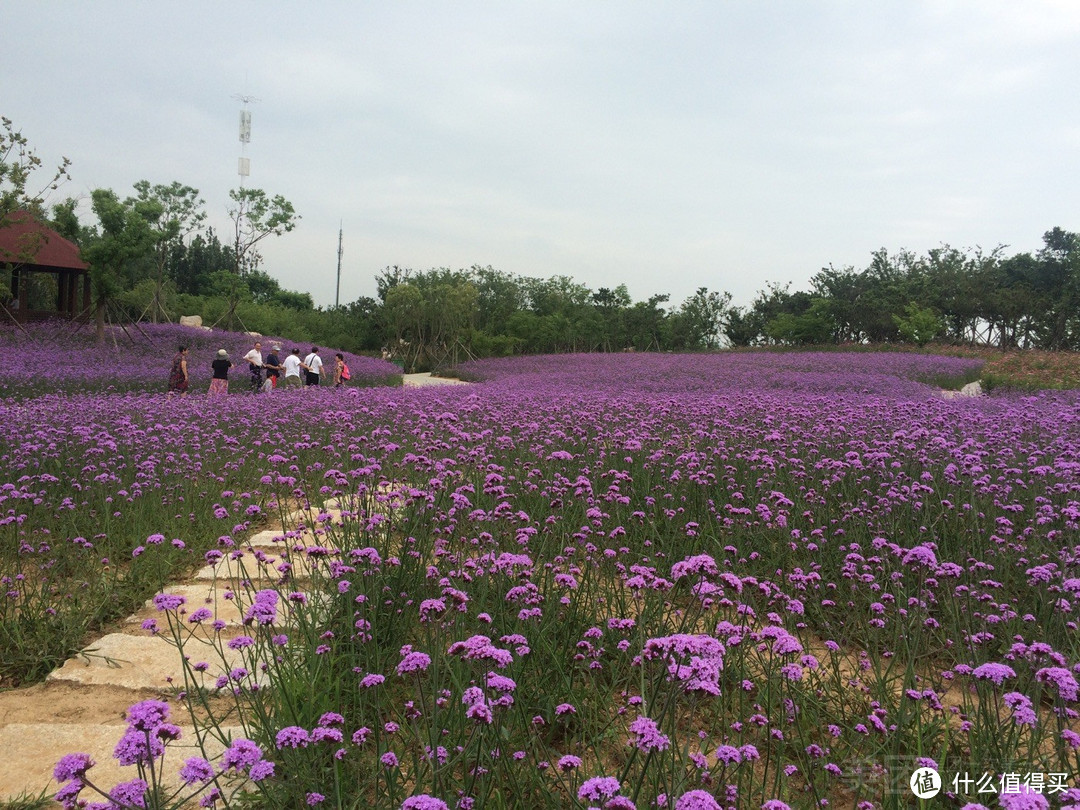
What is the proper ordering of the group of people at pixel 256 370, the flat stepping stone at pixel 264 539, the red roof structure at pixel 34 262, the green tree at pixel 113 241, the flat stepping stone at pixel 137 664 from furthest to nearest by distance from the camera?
1. the red roof structure at pixel 34 262
2. the green tree at pixel 113 241
3. the group of people at pixel 256 370
4. the flat stepping stone at pixel 264 539
5. the flat stepping stone at pixel 137 664

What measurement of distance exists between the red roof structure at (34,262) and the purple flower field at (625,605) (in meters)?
19.0

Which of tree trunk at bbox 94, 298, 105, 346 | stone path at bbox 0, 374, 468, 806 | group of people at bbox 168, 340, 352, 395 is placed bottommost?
stone path at bbox 0, 374, 468, 806

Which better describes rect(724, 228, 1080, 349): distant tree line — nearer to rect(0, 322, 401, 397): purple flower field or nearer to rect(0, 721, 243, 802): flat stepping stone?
rect(0, 322, 401, 397): purple flower field

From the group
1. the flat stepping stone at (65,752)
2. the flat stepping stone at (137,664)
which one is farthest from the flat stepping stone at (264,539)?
the flat stepping stone at (65,752)

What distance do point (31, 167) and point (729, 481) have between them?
81.3 ft

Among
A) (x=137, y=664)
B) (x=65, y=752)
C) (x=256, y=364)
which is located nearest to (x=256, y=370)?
(x=256, y=364)

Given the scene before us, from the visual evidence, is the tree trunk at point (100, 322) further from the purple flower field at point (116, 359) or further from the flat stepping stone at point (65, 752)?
the flat stepping stone at point (65, 752)

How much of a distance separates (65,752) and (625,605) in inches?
102

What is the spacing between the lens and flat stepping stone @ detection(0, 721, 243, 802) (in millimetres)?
2670

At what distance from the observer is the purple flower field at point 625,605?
2229 millimetres

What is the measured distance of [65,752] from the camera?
2875 mm

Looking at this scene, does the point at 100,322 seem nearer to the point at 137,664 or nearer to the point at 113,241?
the point at 113,241

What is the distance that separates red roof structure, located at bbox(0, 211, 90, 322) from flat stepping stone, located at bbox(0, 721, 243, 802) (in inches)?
966

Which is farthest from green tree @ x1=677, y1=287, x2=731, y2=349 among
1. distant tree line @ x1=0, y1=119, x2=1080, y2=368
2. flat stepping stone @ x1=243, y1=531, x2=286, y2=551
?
flat stepping stone @ x1=243, y1=531, x2=286, y2=551
